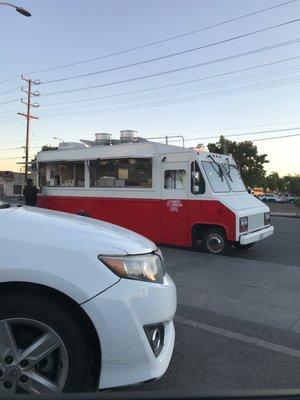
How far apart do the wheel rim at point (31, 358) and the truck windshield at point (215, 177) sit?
812 centimetres

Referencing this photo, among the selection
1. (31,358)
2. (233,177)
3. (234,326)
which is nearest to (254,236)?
(233,177)

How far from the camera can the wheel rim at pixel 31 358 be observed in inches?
111

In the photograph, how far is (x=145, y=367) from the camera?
2961 millimetres

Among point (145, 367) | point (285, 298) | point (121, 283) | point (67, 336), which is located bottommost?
point (285, 298)

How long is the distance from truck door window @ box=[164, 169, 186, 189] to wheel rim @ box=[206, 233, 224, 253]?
52.6 inches

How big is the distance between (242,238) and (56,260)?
25.3 feet

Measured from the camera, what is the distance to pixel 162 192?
11336 mm

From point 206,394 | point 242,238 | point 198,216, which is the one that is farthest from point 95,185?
point 206,394

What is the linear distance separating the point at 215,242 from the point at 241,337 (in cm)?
571

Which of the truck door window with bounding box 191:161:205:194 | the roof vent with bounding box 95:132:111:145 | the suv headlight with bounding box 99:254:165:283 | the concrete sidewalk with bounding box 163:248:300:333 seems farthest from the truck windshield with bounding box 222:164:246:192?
the suv headlight with bounding box 99:254:165:283

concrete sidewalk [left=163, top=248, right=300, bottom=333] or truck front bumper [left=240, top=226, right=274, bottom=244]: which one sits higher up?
truck front bumper [left=240, top=226, right=274, bottom=244]

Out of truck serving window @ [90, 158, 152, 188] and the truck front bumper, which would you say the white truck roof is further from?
the truck front bumper

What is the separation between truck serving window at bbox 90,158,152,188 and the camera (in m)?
11.6

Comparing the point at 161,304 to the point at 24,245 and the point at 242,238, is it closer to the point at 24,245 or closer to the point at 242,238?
the point at 24,245
